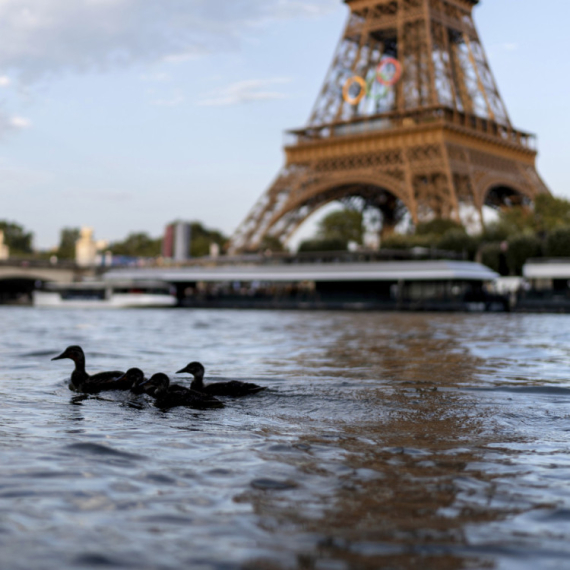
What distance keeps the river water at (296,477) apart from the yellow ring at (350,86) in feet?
193

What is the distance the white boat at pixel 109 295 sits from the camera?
58.2 meters

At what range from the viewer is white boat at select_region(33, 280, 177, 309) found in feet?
191

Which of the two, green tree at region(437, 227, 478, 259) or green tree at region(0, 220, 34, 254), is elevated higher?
green tree at region(0, 220, 34, 254)

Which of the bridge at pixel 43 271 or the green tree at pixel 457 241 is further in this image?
the bridge at pixel 43 271

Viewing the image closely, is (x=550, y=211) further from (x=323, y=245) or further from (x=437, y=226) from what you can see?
(x=323, y=245)

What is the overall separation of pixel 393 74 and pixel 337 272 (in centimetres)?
2093

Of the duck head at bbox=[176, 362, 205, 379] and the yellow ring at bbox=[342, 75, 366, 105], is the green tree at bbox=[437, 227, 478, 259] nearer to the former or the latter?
the yellow ring at bbox=[342, 75, 366, 105]

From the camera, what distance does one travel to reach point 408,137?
61.3 m

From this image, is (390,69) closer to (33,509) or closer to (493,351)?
(493,351)

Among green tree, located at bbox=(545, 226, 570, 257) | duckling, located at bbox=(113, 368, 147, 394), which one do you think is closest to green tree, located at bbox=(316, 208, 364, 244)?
green tree, located at bbox=(545, 226, 570, 257)

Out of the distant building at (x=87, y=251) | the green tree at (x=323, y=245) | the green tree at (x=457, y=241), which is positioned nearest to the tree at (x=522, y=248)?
the green tree at (x=457, y=241)

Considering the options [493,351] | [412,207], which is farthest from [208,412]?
[412,207]

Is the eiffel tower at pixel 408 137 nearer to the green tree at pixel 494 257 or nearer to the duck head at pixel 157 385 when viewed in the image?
the green tree at pixel 494 257

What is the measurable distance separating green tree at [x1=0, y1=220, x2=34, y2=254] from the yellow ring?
9380 cm
